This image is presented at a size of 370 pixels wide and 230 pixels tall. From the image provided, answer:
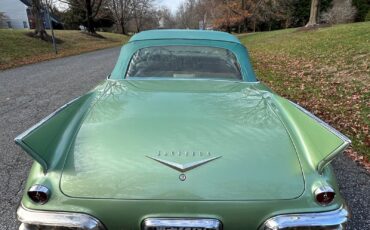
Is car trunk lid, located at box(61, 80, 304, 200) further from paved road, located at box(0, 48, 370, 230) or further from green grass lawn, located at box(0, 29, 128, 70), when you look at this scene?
green grass lawn, located at box(0, 29, 128, 70)

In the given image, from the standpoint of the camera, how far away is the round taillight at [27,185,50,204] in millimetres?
1730

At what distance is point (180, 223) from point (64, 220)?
1.91 feet

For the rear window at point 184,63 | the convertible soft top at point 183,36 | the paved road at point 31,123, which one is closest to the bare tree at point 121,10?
the paved road at point 31,123

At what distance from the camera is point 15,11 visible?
49469 mm

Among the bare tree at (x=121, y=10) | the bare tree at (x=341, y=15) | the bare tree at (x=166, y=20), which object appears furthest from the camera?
the bare tree at (x=166, y=20)

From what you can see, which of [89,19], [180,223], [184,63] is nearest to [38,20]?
[89,19]

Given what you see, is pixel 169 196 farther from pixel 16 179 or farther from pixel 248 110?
pixel 16 179

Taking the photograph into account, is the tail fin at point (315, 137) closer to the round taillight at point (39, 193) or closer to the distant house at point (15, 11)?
the round taillight at point (39, 193)

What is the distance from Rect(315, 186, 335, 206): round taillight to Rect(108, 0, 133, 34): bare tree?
2019 inches

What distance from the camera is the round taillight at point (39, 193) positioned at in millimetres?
1730

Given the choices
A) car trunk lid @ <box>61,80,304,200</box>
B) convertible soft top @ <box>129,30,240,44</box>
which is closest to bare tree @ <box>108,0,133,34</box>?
convertible soft top @ <box>129,30,240,44</box>

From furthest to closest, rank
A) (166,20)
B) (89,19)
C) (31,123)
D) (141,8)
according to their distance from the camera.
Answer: (166,20), (141,8), (89,19), (31,123)

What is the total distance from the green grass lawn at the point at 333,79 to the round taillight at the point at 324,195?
8.66 ft

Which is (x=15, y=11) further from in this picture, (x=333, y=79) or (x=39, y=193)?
(x=39, y=193)
